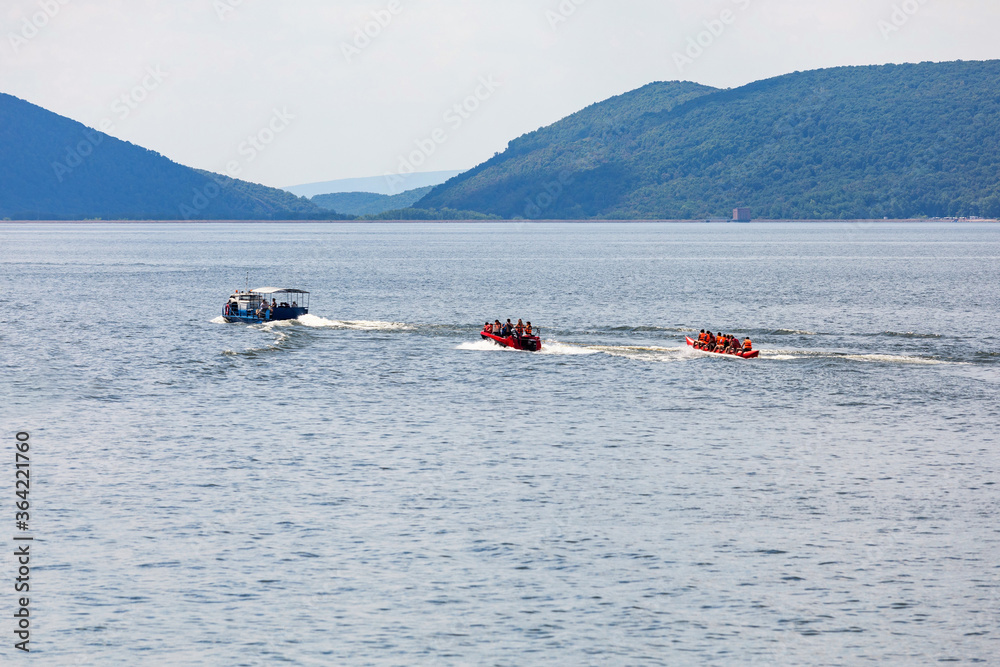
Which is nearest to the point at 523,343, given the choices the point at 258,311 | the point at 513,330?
the point at 513,330

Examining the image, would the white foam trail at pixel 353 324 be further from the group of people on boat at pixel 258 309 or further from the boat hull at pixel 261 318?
the group of people on boat at pixel 258 309

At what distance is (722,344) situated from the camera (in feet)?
282

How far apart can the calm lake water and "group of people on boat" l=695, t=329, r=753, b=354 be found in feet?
3.64

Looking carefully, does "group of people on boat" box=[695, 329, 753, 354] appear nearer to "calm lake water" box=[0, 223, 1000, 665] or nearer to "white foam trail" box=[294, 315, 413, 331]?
"calm lake water" box=[0, 223, 1000, 665]

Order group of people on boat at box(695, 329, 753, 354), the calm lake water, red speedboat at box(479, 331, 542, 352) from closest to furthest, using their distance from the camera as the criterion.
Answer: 1. the calm lake water
2. group of people on boat at box(695, 329, 753, 354)
3. red speedboat at box(479, 331, 542, 352)

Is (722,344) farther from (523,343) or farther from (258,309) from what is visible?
(258,309)

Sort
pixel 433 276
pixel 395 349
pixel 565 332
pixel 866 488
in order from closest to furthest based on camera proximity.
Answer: pixel 866 488, pixel 395 349, pixel 565 332, pixel 433 276

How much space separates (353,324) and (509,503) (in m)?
67.9

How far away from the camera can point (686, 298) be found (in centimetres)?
14362

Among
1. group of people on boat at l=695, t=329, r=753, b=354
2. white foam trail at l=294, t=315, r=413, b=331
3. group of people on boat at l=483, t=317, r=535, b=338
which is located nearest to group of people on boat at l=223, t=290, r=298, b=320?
white foam trail at l=294, t=315, r=413, b=331

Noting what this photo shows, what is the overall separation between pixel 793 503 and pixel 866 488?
13.7 ft

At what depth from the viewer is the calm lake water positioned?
103 ft

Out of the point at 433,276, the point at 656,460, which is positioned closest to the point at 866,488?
the point at 656,460

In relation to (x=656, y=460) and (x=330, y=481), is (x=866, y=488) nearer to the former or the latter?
(x=656, y=460)
